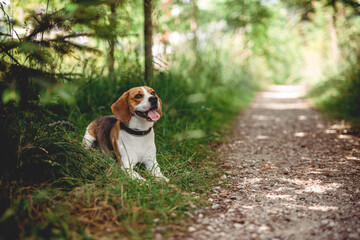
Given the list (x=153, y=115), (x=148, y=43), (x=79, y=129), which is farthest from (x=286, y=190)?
(x=148, y=43)

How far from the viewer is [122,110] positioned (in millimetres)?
3029

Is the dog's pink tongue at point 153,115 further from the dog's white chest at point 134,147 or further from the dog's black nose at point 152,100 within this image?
the dog's white chest at point 134,147

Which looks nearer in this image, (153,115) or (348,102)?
(153,115)

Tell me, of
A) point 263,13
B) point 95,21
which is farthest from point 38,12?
point 263,13

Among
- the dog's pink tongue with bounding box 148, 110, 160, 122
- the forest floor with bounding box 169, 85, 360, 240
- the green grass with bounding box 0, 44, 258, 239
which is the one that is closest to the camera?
the green grass with bounding box 0, 44, 258, 239

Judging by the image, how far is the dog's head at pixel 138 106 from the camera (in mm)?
2969

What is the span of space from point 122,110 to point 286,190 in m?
1.93

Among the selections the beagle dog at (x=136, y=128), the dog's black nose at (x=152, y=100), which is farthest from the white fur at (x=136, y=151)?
the dog's black nose at (x=152, y=100)

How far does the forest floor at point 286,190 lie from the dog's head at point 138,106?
1091 mm

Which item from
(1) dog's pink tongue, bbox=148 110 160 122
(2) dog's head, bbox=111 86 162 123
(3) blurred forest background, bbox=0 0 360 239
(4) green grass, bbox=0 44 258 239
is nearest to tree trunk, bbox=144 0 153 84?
(3) blurred forest background, bbox=0 0 360 239

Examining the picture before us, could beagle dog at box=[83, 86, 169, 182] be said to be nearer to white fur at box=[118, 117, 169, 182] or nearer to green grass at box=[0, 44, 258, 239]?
white fur at box=[118, 117, 169, 182]

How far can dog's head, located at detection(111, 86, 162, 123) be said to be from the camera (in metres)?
2.97

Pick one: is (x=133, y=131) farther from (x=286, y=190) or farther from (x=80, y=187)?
(x=286, y=190)

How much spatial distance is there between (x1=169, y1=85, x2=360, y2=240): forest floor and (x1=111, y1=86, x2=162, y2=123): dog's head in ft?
3.58
